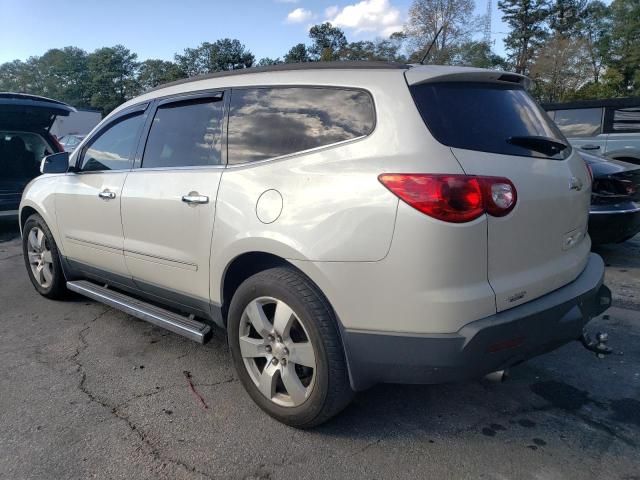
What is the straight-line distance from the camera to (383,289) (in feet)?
7.40

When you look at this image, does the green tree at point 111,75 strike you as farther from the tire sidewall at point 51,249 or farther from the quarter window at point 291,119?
the quarter window at point 291,119

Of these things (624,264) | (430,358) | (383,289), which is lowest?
(624,264)

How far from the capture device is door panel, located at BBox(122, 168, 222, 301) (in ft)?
9.93

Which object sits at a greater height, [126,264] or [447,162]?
[447,162]

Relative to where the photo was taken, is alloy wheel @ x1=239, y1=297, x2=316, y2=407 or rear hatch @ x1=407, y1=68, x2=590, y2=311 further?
alloy wheel @ x1=239, y1=297, x2=316, y2=407

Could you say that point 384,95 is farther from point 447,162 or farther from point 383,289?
point 383,289

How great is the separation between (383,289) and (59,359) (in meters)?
2.56

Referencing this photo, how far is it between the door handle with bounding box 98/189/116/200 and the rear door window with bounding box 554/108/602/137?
850 centimetres

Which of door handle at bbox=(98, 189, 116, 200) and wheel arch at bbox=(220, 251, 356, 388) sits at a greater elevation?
door handle at bbox=(98, 189, 116, 200)

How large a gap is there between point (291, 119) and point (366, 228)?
87 centimetres

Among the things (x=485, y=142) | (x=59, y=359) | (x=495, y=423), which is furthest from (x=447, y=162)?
(x=59, y=359)

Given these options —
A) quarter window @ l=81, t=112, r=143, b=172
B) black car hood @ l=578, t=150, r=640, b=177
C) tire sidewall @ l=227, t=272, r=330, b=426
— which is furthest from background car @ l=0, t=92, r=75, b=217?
black car hood @ l=578, t=150, r=640, b=177

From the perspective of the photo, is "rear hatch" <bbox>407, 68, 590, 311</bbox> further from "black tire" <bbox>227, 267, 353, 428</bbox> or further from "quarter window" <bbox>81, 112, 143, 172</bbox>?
"quarter window" <bbox>81, 112, 143, 172</bbox>

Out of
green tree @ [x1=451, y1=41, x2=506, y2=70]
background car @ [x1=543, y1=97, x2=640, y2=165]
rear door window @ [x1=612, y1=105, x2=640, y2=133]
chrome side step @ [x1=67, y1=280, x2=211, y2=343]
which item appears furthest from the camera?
green tree @ [x1=451, y1=41, x2=506, y2=70]
